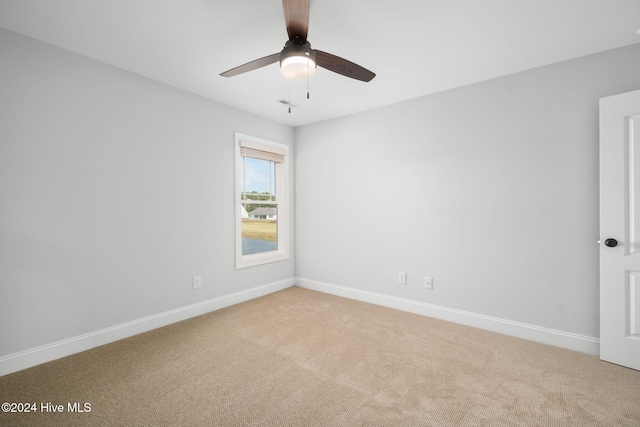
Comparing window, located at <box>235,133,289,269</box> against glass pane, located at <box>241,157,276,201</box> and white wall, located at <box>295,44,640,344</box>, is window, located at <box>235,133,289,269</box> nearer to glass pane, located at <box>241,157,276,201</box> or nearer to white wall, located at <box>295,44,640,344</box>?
glass pane, located at <box>241,157,276,201</box>

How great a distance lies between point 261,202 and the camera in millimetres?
4227

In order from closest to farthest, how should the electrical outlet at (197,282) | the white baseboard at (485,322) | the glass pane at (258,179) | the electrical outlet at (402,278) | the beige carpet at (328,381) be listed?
1. the beige carpet at (328,381)
2. the white baseboard at (485,322)
3. the electrical outlet at (197,282)
4. the electrical outlet at (402,278)
5. the glass pane at (258,179)

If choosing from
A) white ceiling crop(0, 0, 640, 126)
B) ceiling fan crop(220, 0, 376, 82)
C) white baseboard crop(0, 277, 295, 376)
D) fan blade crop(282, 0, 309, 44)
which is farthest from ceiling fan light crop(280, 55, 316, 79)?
white baseboard crop(0, 277, 295, 376)

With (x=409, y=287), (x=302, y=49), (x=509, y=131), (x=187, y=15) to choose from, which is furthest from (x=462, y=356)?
(x=187, y=15)

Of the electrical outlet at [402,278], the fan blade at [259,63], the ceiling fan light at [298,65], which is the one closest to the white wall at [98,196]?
the fan blade at [259,63]

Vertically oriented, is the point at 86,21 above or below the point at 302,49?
above

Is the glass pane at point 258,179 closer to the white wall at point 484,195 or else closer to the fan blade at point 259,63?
the white wall at point 484,195

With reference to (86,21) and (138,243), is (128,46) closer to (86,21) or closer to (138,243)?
(86,21)

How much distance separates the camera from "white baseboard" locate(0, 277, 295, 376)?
2178 mm

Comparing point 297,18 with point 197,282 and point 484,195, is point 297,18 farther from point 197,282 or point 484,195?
point 197,282

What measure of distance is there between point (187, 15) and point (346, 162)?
2520 mm

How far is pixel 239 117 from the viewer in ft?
12.4

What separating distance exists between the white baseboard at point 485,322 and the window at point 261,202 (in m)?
1.11

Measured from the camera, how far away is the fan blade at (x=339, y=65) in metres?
1.88
